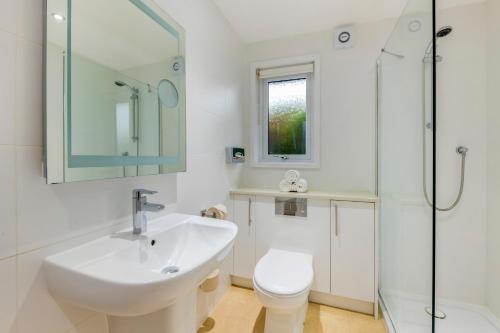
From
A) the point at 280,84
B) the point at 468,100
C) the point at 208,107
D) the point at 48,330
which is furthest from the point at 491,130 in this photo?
the point at 48,330

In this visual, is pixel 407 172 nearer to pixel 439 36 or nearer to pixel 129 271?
pixel 439 36

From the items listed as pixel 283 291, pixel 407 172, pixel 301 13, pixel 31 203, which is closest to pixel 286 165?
pixel 407 172

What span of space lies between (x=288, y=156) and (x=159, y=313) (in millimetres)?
1670

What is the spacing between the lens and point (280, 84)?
2.27 metres

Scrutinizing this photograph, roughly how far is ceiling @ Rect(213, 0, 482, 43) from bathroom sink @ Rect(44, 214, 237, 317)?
1666 mm

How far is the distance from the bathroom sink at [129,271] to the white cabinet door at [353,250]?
970 millimetres

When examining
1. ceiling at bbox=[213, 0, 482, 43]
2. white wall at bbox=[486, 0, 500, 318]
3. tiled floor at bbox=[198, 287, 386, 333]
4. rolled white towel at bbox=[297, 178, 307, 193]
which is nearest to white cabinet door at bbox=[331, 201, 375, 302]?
tiled floor at bbox=[198, 287, 386, 333]

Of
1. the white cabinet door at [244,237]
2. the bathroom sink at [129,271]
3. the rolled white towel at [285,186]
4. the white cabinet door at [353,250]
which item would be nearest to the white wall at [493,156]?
the white cabinet door at [353,250]

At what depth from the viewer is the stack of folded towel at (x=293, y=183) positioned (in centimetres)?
188

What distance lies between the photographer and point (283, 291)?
1.25 m

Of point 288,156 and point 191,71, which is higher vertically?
point 191,71

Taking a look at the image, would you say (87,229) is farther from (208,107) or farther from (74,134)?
(208,107)

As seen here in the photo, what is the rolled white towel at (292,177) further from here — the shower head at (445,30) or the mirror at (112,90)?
the shower head at (445,30)

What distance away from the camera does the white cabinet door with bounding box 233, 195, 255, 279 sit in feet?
6.32
